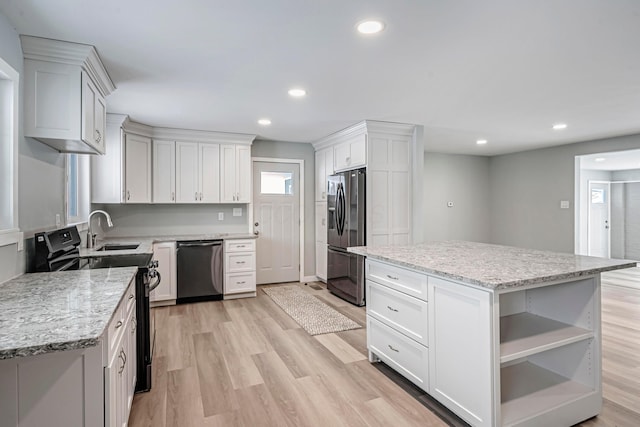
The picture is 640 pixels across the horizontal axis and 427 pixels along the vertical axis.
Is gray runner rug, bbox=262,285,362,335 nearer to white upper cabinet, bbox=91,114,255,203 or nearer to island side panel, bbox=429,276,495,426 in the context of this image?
white upper cabinet, bbox=91,114,255,203

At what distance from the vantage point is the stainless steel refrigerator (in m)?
4.37

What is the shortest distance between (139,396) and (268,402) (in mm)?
873

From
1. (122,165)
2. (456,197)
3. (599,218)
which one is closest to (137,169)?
(122,165)

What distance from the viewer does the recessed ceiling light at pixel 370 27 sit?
77.5 inches

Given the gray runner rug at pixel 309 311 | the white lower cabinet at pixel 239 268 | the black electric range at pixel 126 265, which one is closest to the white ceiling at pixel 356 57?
the black electric range at pixel 126 265

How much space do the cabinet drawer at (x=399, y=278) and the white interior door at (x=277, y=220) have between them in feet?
9.67

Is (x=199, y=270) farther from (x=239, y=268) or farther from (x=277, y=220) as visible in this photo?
(x=277, y=220)

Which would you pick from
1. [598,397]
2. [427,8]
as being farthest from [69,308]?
[598,397]

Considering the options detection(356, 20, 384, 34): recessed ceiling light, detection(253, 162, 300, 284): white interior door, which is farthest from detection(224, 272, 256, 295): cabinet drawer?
detection(356, 20, 384, 34): recessed ceiling light

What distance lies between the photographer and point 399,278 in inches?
96.5

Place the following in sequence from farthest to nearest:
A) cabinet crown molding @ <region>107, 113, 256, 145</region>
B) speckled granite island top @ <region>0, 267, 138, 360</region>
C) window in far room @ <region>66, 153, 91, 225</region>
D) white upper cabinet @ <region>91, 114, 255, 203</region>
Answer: white upper cabinet @ <region>91, 114, 255, 203</region>
cabinet crown molding @ <region>107, 113, 256, 145</region>
window in far room @ <region>66, 153, 91, 225</region>
speckled granite island top @ <region>0, 267, 138, 360</region>

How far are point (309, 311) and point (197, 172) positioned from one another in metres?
2.40

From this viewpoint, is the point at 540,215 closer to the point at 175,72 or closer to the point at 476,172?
the point at 476,172

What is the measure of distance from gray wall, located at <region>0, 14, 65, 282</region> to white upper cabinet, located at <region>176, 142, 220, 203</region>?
196 cm
